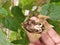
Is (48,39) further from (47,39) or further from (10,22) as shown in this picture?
(10,22)

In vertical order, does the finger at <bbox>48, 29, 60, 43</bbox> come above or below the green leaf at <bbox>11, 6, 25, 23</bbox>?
below

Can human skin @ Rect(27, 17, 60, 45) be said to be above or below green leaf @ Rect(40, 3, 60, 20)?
below

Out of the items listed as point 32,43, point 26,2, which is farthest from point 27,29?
point 26,2

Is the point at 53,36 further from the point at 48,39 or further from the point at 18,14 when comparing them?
the point at 18,14

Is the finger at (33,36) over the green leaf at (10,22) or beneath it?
beneath

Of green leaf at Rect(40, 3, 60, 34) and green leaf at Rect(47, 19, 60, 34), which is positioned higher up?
green leaf at Rect(40, 3, 60, 34)

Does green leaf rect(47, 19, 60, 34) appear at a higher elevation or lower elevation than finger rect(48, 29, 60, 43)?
higher

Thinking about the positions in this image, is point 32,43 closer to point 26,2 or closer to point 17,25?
point 17,25

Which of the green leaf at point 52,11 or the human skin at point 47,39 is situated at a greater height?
the green leaf at point 52,11

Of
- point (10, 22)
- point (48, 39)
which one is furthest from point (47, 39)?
point (10, 22)

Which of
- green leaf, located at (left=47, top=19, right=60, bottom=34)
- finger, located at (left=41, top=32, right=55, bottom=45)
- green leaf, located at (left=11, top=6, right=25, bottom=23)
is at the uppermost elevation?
green leaf, located at (left=11, top=6, right=25, bottom=23)

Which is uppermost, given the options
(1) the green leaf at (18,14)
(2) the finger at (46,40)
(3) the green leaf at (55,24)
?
(1) the green leaf at (18,14)
